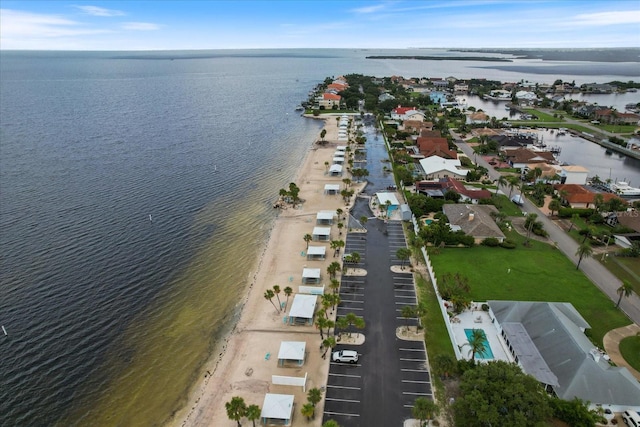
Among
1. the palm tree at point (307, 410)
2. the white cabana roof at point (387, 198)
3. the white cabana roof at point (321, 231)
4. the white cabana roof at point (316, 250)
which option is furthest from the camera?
the white cabana roof at point (387, 198)

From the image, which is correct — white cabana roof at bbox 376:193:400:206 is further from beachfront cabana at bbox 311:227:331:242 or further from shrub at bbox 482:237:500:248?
shrub at bbox 482:237:500:248

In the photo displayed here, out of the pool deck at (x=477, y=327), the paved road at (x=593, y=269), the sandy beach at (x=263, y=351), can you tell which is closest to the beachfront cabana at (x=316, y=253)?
the sandy beach at (x=263, y=351)

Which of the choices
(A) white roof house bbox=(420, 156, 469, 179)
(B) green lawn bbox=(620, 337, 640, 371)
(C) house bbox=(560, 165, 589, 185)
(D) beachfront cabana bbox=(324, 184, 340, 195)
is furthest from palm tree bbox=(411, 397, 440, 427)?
(C) house bbox=(560, 165, 589, 185)

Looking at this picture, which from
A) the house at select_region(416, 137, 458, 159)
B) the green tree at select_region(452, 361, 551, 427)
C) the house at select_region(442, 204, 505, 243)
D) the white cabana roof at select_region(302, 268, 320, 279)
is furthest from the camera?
the house at select_region(416, 137, 458, 159)

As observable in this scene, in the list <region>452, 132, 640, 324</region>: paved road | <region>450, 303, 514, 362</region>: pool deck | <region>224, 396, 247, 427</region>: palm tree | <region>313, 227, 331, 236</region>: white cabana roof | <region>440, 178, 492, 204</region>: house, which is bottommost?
<region>452, 132, 640, 324</region>: paved road

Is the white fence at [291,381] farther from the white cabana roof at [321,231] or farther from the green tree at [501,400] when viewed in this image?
the white cabana roof at [321,231]

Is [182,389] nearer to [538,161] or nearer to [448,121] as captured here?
[538,161]

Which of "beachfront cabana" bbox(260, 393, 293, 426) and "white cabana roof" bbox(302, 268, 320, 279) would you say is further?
"white cabana roof" bbox(302, 268, 320, 279)
